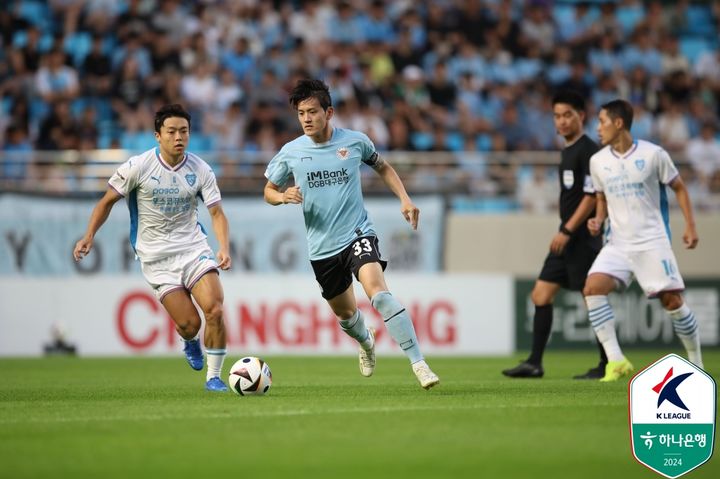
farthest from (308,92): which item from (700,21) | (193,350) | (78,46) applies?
(700,21)

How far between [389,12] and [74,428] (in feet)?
54.4

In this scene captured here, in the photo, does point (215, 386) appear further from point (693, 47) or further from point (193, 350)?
point (693, 47)

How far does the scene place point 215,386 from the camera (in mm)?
9719

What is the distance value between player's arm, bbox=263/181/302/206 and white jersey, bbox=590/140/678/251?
120 inches

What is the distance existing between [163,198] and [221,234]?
617 millimetres

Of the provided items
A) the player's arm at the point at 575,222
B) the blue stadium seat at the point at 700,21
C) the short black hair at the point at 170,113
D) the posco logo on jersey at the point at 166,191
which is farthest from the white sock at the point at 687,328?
the blue stadium seat at the point at 700,21

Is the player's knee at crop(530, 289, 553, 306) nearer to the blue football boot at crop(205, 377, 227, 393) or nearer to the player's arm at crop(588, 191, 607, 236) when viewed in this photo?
the player's arm at crop(588, 191, 607, 236)

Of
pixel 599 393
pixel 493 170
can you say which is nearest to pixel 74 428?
pixel 599 393

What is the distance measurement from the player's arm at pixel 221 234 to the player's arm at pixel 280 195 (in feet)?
1.70

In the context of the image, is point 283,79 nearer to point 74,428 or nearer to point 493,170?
point 493,170

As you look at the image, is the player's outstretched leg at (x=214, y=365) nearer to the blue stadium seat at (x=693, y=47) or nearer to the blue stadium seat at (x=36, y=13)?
the blue stadium seat at (x=36, y=13)

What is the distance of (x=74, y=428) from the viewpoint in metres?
6.99

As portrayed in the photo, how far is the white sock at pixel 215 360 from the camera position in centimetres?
980

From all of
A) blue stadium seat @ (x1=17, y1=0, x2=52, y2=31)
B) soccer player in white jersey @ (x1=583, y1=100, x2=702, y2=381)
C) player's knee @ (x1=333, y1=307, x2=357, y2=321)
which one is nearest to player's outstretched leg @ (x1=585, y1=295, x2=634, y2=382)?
soccer player in white jersey @ (x1=583, y1=100, x2=702, y2=381)
